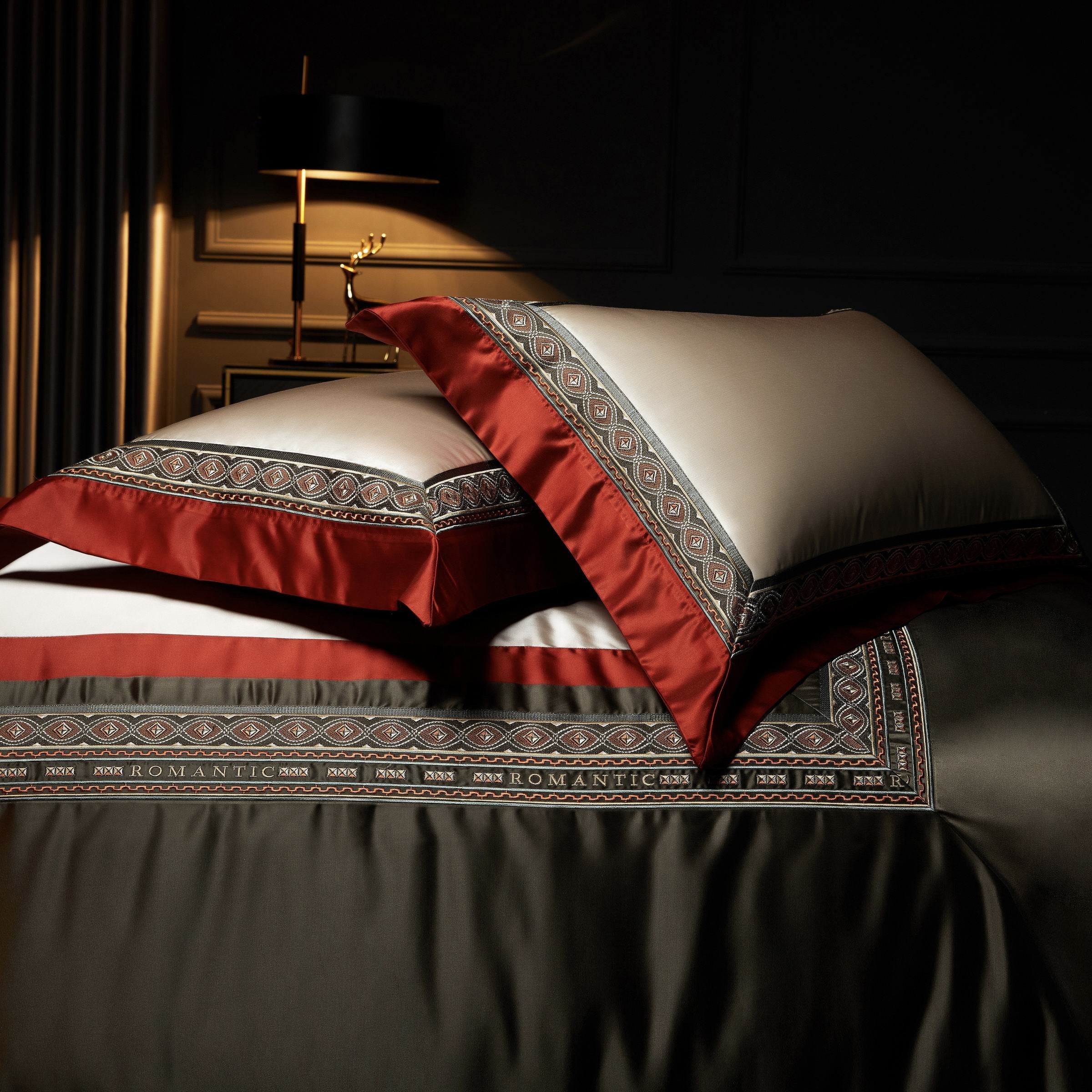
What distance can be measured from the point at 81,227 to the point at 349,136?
1059mm

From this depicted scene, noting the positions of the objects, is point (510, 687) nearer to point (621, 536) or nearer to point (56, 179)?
point (621, 536)

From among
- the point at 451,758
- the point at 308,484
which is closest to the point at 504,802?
the point at 451,758

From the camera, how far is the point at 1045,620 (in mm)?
1041

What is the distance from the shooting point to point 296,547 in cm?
97

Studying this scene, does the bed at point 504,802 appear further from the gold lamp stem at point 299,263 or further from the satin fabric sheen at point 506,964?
the gold lamp stem at point 299,263

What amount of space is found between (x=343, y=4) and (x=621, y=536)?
3061 millimetres

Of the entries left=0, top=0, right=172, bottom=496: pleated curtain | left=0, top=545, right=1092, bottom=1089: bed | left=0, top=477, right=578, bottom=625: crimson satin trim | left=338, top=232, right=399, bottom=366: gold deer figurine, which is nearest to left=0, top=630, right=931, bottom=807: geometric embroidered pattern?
left=0, top=545, right=1092, bottom=1089: bed

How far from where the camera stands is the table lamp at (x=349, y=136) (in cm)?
277

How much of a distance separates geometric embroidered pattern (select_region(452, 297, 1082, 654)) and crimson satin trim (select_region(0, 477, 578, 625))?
0.14m

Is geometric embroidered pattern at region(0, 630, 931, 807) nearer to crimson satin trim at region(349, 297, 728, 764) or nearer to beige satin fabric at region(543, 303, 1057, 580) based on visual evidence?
crimson satin trim at region(349, 297, 728, 764)

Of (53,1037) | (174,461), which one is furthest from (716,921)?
(174,461)

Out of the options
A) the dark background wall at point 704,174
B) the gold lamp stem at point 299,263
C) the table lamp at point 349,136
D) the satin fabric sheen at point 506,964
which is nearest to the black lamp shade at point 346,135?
the table lamp at point 349,136

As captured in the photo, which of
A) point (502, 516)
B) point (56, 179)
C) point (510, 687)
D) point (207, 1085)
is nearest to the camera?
→ point (207, 1085)

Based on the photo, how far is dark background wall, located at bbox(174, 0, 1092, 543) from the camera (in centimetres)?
339
